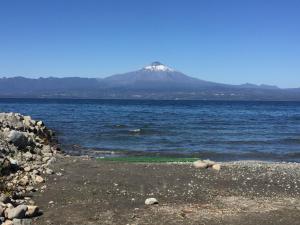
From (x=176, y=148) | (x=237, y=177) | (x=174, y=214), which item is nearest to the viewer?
(x=174, y=214)

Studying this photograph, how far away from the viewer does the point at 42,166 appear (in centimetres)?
1638

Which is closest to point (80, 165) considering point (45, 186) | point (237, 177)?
point (45, 186)

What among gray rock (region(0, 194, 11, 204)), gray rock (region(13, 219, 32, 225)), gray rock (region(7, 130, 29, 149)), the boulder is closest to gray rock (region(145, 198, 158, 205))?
gray rock (region(13, 219, 32, 225))

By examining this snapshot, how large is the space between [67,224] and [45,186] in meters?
3.31

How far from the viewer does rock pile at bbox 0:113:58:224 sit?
35.8 ft

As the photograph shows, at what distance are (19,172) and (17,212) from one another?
13.8 ft

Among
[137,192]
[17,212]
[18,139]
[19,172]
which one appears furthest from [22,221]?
[18,139]

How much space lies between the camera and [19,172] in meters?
14.8

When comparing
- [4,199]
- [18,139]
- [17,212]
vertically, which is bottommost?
[17,212]

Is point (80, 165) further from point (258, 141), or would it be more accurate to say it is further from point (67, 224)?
point (258, 141)

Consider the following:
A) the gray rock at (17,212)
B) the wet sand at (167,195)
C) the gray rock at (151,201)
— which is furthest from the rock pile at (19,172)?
the gray rock at (151,201)

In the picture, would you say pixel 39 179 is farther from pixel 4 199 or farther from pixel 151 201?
pixel 151 201

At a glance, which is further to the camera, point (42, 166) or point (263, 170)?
point (263, 170)

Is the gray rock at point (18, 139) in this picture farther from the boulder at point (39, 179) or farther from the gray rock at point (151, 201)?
the gray rock at point (151, 201)
